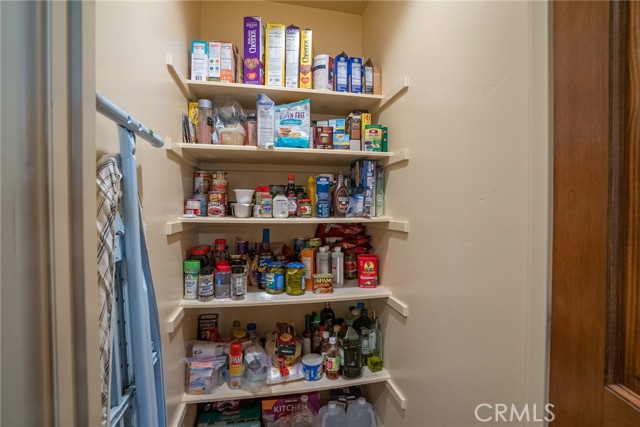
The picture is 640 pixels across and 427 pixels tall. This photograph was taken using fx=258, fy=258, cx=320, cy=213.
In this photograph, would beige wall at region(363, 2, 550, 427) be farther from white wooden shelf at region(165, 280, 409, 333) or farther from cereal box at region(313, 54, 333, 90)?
cereal box at region(313, 54, 333, 90)

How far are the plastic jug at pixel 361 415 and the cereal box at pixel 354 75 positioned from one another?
1.67 metres

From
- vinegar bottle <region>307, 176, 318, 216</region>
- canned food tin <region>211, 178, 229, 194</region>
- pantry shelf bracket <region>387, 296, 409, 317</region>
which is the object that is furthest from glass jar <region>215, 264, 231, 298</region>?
pantry shelf bracket <region>387, 296, 409, 317</region>

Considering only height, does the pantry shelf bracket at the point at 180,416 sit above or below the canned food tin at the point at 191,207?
below

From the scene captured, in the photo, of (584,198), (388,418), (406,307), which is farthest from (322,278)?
(584,198)

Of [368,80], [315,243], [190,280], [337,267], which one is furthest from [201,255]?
[368,80]

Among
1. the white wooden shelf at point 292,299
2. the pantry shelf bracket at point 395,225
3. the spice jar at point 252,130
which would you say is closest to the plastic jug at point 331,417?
the white wooden shelf at point 292,299

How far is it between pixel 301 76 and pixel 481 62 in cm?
84

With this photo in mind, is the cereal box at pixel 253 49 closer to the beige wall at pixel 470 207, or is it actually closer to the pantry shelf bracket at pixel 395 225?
the beige wall at pixel 470 207

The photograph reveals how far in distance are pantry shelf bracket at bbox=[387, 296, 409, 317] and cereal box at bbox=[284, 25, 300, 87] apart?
1169 mm

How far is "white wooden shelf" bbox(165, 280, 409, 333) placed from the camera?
115cm

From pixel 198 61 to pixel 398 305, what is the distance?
1.48 meters

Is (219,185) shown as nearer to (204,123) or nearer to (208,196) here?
(208,196)

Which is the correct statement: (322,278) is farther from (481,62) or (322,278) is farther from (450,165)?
(481,62)

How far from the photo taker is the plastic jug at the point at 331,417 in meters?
1.35
